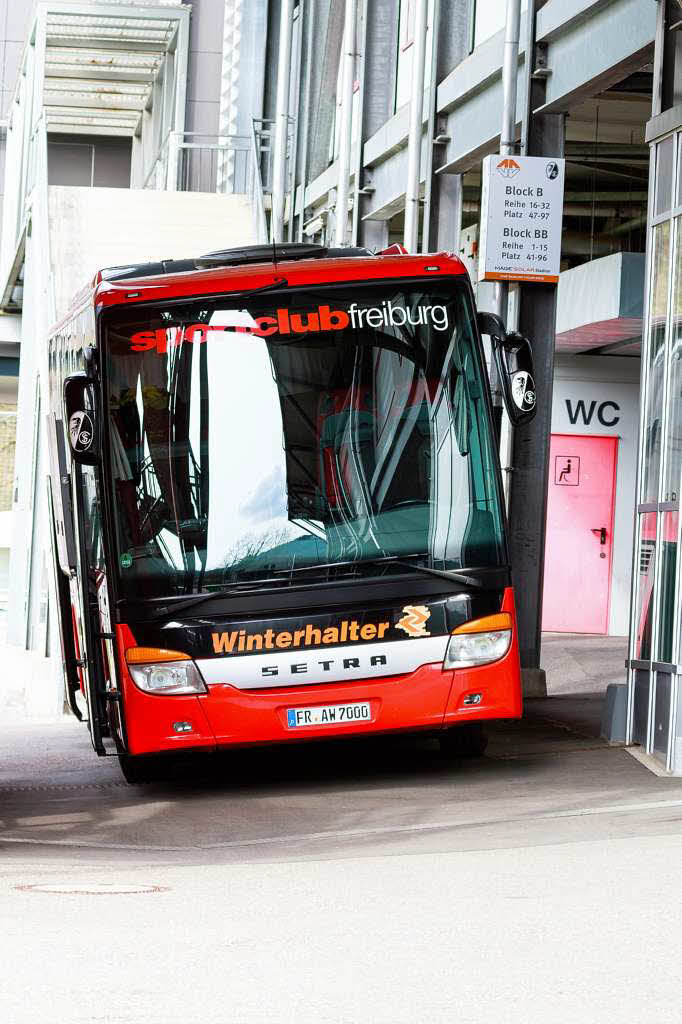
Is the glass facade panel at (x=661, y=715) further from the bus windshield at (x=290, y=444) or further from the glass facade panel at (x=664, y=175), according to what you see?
the glass facade panel at (x=664, y=175)

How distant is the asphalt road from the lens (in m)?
4.36

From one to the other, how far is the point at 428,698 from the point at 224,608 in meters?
1.25

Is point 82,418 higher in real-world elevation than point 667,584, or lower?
higher

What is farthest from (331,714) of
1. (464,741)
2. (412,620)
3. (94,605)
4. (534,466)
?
(534,466)

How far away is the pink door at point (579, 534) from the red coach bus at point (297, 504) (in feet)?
42.6

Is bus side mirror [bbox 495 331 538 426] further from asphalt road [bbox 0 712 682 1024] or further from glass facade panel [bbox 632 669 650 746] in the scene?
asphalt road [bbox 0 712 682 1024]

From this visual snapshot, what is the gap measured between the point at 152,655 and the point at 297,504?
1167 millimetres

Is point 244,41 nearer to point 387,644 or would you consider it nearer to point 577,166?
point 577,166

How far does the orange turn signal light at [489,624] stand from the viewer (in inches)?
366

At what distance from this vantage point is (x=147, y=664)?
30.3ft

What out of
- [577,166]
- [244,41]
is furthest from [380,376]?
[244,41]

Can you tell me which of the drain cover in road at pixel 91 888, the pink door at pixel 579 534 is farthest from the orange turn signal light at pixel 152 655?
the pink door at pixel 579 534

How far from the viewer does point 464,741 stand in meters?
10.7

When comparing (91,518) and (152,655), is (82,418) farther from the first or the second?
(152,655)
